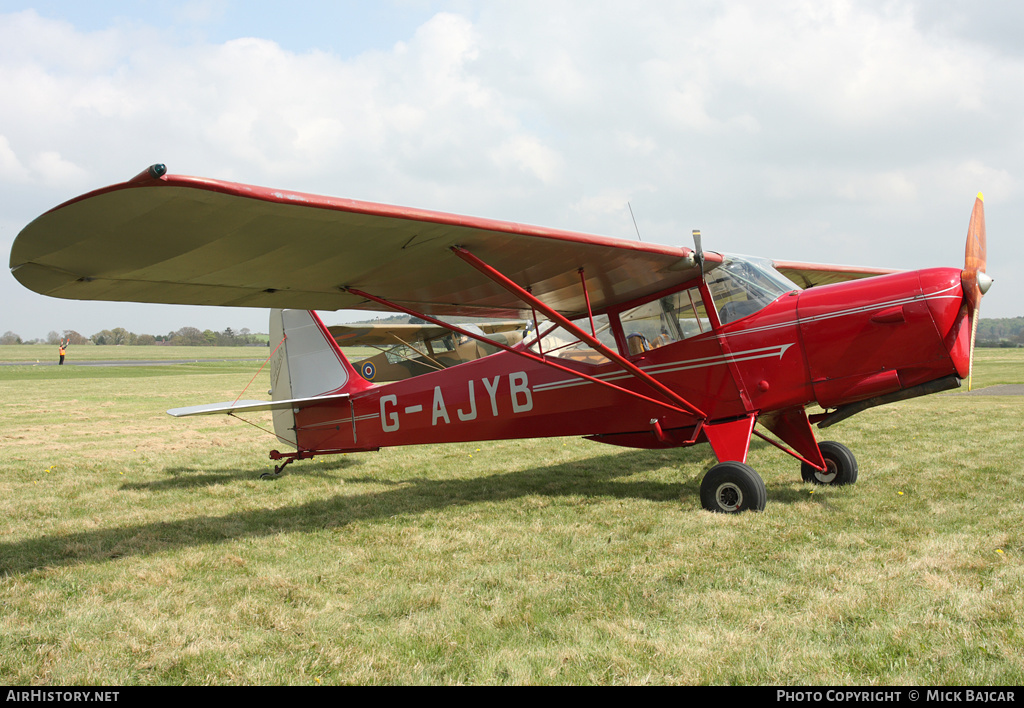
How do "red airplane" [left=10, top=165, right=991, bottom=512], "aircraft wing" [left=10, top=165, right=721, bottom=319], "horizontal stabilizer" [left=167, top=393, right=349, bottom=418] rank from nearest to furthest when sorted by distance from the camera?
"aircraft wing" [left=10, top=165, right=721, bottom=319], "red airplane" [left=10, top=165, right=991, bottom=512], "horizontal stabilizer" [left=167, top=393, right=349, bottom=418]

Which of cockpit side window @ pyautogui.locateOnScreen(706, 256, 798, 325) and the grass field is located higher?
cockpit side window @ pyautogui.locateOnScreen(706, 256, 798, 325)

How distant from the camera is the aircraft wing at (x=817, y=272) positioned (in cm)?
902

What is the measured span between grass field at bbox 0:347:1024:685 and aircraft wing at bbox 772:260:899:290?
2739mm

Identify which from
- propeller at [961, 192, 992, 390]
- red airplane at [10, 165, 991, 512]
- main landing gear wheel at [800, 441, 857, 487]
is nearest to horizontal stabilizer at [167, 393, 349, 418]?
red airplane at [10, 165, 991, 512]

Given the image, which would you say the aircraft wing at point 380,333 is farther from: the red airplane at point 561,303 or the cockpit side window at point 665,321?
the cockpit side window at point 665,321

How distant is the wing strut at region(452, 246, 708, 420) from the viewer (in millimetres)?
5105

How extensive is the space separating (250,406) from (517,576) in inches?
161

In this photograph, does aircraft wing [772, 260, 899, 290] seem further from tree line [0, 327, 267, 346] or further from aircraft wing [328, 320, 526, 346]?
tree line [0, 327, 267, 346]

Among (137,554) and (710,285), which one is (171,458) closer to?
(137,554)

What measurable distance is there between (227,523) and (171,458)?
167 inches

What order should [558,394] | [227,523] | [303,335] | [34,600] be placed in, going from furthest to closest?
[303,335] < [558,394] < [227,523] < [34,600]

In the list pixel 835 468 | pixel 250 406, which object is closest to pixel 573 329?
pixel 835 468

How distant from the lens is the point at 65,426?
1266 cm

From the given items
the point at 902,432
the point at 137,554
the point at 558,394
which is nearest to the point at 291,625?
the point at 137,554
